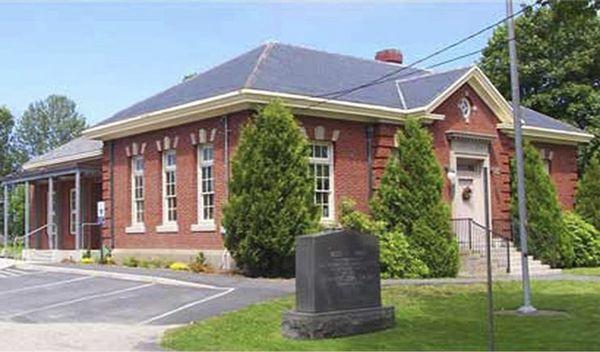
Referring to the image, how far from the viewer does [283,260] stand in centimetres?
2023

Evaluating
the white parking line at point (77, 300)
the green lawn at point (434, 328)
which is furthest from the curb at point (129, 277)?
the green lawn at point (434, 328)

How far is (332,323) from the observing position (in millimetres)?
12305

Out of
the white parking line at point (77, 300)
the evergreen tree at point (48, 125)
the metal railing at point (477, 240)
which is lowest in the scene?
the white parking line at point (77, 300)

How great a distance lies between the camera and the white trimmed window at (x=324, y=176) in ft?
74.8

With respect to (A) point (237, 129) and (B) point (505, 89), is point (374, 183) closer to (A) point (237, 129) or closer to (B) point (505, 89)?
(A) point (237, 129)

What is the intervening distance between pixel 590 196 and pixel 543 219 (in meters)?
4.72

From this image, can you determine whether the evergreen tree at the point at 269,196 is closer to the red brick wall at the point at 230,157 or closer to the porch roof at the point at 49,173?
the red brick wall at the point at 230,157

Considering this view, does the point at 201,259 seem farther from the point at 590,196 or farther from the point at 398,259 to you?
the point at 590,196

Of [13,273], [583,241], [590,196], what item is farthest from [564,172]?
[13,273]

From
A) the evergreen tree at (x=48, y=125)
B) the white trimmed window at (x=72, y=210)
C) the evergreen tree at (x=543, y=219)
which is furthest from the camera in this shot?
the evergreen tree at (x=48, y=125)

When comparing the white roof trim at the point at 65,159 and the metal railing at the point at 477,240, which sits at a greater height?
the white roof trim at the point at 65,159

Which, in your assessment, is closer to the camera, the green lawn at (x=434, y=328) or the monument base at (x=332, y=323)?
the green lawn at (x=434, y=328)

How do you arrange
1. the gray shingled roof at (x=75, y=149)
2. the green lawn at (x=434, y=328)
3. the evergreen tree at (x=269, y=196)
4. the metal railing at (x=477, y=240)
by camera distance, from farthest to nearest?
1. the gray shingled roof at (x=75, y=149)
2. the metal railing at (x=477, y=240)
3. the evergreen tree at (x=269, y=196)
4. the green lawn at (x=434, y=328)

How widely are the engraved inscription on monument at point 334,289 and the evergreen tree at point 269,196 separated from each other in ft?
23.0
